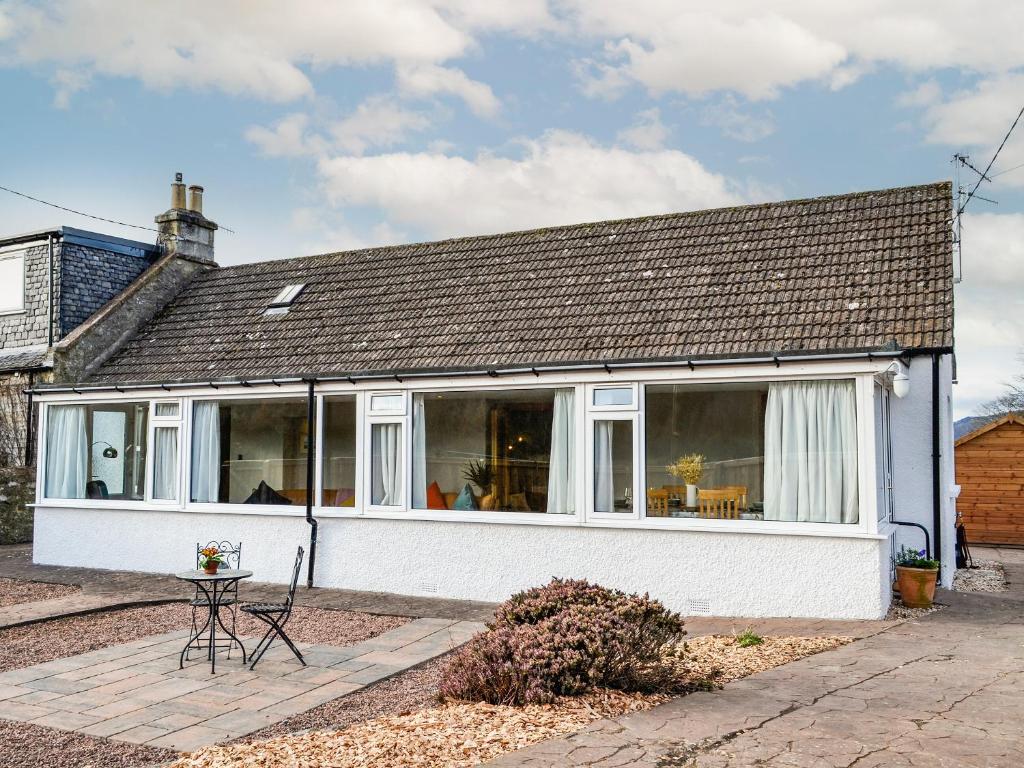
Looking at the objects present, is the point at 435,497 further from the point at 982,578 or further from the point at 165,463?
the point at 982,578

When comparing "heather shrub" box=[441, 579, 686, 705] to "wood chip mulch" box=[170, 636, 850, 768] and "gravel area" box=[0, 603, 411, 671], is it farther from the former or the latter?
"gravel area" box=[0, 603, 411, 671]

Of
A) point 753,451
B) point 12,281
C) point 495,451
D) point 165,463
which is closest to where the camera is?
point 753,451

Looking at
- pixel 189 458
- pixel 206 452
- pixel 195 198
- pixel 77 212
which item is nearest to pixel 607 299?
pixel 206 452

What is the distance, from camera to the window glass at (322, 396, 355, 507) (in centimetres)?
1217

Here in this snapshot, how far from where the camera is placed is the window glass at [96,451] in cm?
1397

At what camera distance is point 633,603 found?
6535mm

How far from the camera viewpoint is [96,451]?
47.3ft

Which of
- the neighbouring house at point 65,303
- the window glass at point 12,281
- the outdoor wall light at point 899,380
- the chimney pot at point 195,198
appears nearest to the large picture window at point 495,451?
the outdoor wall light at point 899,380

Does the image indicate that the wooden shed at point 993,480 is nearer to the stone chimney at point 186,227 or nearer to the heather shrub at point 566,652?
the heather shrub at point 566,652

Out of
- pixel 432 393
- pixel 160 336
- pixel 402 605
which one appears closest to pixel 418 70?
pixel 432 393

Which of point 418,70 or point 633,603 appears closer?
point 633,603

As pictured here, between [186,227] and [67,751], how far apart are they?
14.9 m

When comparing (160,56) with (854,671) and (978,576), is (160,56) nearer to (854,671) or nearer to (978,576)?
(854,671)

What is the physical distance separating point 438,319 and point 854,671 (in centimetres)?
816
